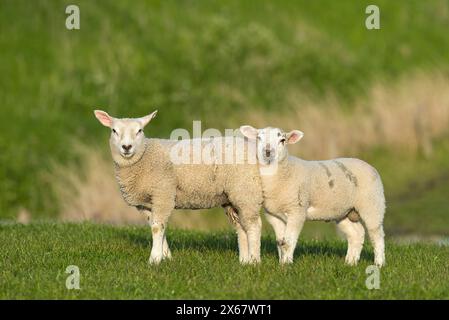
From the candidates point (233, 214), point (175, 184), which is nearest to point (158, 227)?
point (175, 184)

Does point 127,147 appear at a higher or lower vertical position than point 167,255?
higher

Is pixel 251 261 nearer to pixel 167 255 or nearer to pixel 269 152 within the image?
pixel 167 255

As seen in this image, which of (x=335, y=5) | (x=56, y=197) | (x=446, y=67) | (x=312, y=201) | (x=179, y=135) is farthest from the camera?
(x=335, y=5)

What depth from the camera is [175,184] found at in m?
10.1

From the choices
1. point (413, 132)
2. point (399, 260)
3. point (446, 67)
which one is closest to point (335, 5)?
point (446, 67)

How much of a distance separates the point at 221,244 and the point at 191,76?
44.9ft

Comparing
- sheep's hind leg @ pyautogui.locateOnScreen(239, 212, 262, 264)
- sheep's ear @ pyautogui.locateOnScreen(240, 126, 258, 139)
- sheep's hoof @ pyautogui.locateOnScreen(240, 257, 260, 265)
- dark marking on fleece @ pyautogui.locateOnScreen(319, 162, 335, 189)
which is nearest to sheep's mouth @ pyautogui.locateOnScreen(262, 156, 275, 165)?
sheep's ear @ pyautogui.locateOnScreen(240, 126, 258, 139)

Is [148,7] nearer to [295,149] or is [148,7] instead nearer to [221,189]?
[295,149]

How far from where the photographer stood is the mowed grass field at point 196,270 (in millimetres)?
8586

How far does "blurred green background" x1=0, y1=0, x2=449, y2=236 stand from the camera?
2056cm

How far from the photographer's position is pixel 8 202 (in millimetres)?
19906

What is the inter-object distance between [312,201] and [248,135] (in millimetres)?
877

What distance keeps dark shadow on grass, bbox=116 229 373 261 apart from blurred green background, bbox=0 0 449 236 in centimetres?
651

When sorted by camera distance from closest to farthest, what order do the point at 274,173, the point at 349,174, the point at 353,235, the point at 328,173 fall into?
the point at 274,173 → the point at 328,173 → the point at 349,174 → the point at 353,235
